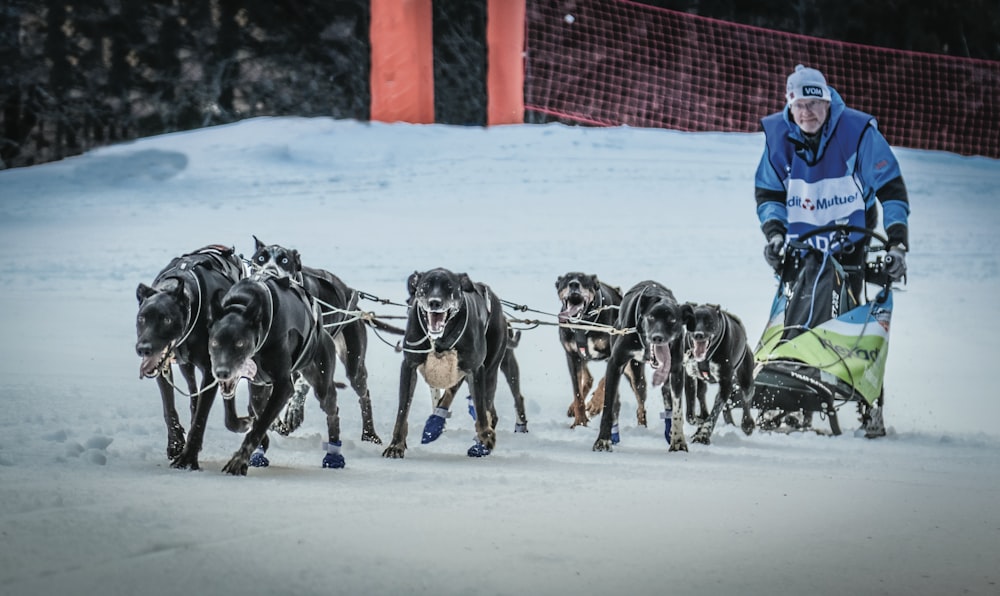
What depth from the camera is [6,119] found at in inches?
370

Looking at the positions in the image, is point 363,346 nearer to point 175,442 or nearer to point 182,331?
point 175,442

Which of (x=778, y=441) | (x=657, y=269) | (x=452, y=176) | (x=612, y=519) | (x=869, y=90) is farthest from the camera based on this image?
(x=869, y=90)

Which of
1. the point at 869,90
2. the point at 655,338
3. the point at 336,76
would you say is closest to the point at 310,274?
the point at 655,338

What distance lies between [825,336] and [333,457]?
7.30 feet

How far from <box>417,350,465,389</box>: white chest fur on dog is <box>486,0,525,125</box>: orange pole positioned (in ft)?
21.7

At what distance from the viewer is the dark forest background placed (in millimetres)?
9570

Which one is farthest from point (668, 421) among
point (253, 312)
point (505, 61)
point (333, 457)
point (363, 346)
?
point (505, 61)

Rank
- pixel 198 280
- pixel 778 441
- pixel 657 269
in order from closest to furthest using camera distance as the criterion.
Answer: pixel 198 280, pixel 778 441, pixel 657 269

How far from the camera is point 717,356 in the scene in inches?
200

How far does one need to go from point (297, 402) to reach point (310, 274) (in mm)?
674

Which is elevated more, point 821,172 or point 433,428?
point 821,172

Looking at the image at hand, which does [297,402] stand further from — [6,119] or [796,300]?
[6,119]

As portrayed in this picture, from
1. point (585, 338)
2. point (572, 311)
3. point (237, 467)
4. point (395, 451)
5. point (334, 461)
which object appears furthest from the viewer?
point (572, 311)

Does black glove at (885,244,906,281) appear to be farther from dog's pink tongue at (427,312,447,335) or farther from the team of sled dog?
dog's pink tongue at (427,312,447,335)
